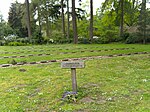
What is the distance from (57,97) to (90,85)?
3.80 ft

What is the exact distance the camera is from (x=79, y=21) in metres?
33.9

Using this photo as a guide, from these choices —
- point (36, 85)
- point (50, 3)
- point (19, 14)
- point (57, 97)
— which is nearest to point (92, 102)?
point (57, 97)

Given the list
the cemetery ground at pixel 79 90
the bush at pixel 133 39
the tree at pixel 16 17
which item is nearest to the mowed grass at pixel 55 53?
the cemetery ground at pixel 79 90

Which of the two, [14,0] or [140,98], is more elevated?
[14,0]

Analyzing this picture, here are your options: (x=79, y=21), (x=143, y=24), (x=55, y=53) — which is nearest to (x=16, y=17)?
(x=79, y=21)

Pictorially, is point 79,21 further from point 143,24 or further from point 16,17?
point 143,24

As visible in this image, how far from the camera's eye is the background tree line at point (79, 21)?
2256 cm

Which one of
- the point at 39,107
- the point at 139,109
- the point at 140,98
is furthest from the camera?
the point at 140,98

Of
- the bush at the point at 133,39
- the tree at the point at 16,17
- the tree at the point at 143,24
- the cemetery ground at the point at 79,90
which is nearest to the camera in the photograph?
the cemetery ground at the point at 79,90

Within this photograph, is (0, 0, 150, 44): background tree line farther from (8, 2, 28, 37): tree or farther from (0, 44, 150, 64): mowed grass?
(0, 44, 150, 64): mowed grass

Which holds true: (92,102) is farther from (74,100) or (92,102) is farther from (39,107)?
(39,107)

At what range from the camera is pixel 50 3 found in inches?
1316

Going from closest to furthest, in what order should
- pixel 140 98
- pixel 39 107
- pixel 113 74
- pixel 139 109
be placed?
pixel 139 109 < pixel 39 107 < pixel 140 98 < pixel 113 74

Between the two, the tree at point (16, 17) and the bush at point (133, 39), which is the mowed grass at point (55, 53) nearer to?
the bush at point (133, 39)
